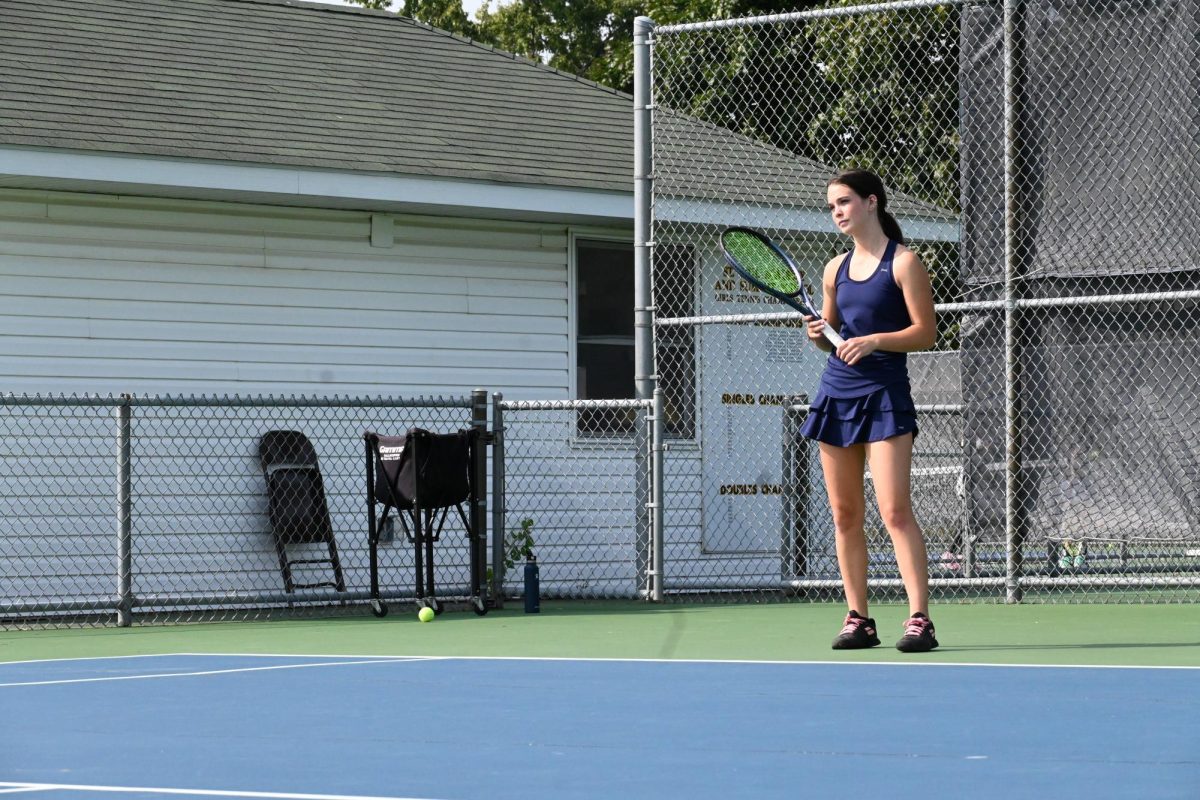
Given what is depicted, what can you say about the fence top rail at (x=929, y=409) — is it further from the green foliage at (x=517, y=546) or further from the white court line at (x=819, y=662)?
the white court line at (x=819, y=662)

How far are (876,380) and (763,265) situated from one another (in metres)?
1.18

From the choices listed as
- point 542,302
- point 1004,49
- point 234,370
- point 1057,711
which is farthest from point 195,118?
point 1057,711

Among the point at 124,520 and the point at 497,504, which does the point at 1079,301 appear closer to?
the point at 497,504

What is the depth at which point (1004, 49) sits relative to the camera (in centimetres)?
1125

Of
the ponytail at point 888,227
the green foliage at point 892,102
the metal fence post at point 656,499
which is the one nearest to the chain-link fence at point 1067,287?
the metal fence post at point 656,499

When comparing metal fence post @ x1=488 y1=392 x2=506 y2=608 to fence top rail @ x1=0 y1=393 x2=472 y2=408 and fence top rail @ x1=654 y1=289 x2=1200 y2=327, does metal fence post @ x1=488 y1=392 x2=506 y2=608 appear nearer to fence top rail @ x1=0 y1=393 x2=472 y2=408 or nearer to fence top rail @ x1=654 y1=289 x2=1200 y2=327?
fence top rail @ x1=0 y1=393 x2=472 y2=408

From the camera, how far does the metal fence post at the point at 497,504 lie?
12727 millimetres

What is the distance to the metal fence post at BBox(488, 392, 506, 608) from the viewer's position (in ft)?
41.8

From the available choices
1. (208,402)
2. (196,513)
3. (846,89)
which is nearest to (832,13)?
(208,402)

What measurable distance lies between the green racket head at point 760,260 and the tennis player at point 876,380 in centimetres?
71

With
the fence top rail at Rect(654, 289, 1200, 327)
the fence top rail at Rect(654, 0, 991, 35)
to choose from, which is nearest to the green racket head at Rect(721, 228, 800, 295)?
the fence top rail at Rect(654, 289, 1200, 327)

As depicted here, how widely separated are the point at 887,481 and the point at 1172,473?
333cm

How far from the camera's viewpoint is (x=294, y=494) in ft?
44.5

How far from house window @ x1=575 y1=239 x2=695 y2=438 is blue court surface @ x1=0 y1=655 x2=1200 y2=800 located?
7.23 metres
